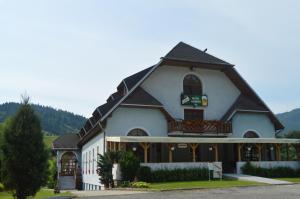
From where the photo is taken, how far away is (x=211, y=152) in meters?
33.9

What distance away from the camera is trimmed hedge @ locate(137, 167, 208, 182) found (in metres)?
25.4

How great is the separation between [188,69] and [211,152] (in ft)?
21.8

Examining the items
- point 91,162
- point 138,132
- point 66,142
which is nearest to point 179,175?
point 138,132

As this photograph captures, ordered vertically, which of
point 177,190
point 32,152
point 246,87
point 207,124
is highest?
point 246,87

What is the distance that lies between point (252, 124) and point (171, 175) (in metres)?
11.1

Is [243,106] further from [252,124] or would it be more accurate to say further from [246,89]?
[246,89]

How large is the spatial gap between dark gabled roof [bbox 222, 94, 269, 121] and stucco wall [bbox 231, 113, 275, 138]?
0.54 m

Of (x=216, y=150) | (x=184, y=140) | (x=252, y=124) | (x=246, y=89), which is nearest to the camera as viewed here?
(x=184, y=140)

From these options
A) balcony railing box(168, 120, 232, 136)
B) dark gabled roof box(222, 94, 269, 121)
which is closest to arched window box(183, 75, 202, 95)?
dark gabled roof box(222, 94, 269, 121)

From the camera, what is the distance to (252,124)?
113 feet

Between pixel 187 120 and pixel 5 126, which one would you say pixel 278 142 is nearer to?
pixel 187 120

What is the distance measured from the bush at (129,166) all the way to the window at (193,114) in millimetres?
9477

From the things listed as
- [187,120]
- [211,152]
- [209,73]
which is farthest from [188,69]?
[211,152]

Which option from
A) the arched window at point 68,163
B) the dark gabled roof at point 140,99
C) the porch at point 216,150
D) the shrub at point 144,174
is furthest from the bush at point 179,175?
the arched window at point 68,163
